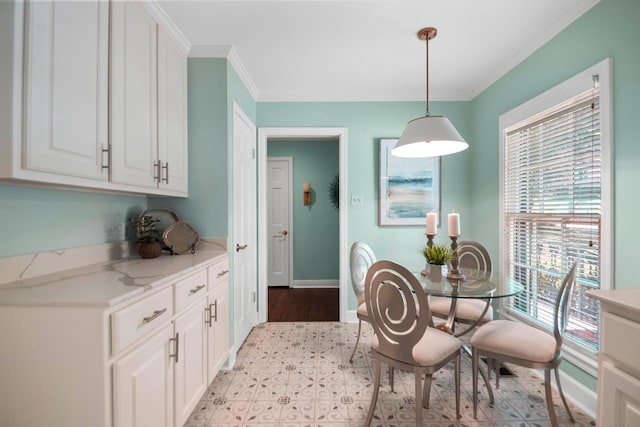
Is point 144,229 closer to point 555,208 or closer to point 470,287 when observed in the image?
point 470,287

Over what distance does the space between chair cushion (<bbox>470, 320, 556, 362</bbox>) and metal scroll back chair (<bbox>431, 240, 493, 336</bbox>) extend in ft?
1.17

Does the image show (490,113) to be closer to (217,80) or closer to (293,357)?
(217,80)

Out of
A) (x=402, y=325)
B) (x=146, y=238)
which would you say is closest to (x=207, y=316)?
(x=146, y=238)

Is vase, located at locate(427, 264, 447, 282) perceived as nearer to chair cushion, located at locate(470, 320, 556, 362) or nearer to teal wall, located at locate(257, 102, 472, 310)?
chair cushion, located at locate(470, 320, 556, 362)

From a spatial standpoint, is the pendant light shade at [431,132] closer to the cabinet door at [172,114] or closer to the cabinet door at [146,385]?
the cabinet door at [172,114]

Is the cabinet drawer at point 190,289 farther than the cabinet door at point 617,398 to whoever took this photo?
Yes

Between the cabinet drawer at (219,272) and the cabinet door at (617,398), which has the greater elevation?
the cabinet drawer at (219,272)

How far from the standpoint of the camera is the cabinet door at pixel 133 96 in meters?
1.42

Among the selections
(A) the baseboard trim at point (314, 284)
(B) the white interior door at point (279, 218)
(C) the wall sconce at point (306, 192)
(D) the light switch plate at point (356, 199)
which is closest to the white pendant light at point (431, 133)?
(D) the light switch plate at point (356, 199)

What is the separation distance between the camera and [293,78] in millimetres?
2730

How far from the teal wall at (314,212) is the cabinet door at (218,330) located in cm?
259

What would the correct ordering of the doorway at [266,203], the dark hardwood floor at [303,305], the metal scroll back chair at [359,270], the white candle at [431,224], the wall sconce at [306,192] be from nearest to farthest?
the white candle at [431,224]
the metal scroll back chair at [359,270]
the doorway at [266,203]
the dark hardwood floor at [303,305]
the wall sconce at [306,192]

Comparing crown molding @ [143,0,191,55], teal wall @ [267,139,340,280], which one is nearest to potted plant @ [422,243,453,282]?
crown molding @ [143,0,191,55]

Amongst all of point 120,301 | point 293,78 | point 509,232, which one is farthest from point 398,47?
point 120,301
